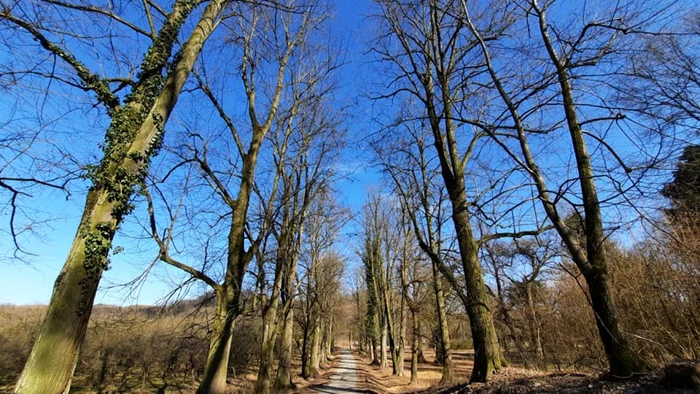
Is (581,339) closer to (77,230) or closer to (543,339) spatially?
(543,339)

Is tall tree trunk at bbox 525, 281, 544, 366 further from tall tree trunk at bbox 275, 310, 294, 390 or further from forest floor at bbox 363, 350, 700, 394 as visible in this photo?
tall tree trunk at bbox 275, 310, 294, 390

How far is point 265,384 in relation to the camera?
10.8 meters

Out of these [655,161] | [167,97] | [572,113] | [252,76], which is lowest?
[655,161]

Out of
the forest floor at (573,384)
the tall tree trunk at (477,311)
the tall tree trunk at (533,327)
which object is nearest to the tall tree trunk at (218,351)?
the forest floor at (573,384)

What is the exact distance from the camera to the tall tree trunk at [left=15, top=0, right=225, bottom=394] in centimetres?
330

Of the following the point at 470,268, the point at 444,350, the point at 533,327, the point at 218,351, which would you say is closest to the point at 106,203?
the point at 218,351

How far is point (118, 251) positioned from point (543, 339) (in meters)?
15.3

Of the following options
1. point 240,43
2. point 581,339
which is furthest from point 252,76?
point 581,339

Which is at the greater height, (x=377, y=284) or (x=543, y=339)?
(x=377, y=284)

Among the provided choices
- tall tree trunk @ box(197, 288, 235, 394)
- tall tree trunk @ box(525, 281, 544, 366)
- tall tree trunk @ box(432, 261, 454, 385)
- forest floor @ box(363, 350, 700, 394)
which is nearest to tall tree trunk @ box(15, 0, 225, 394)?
tall tree trunk @ box(197, 288, 235, 394)

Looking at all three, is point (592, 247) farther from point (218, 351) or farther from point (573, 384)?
point (218, 351)

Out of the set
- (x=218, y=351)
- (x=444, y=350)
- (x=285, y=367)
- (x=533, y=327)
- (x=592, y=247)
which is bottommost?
(x=285, y=367)

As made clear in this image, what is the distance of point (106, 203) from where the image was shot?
4.14 m

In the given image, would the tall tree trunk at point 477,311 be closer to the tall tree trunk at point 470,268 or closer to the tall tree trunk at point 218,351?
the tall tree trunk at point 470,268
